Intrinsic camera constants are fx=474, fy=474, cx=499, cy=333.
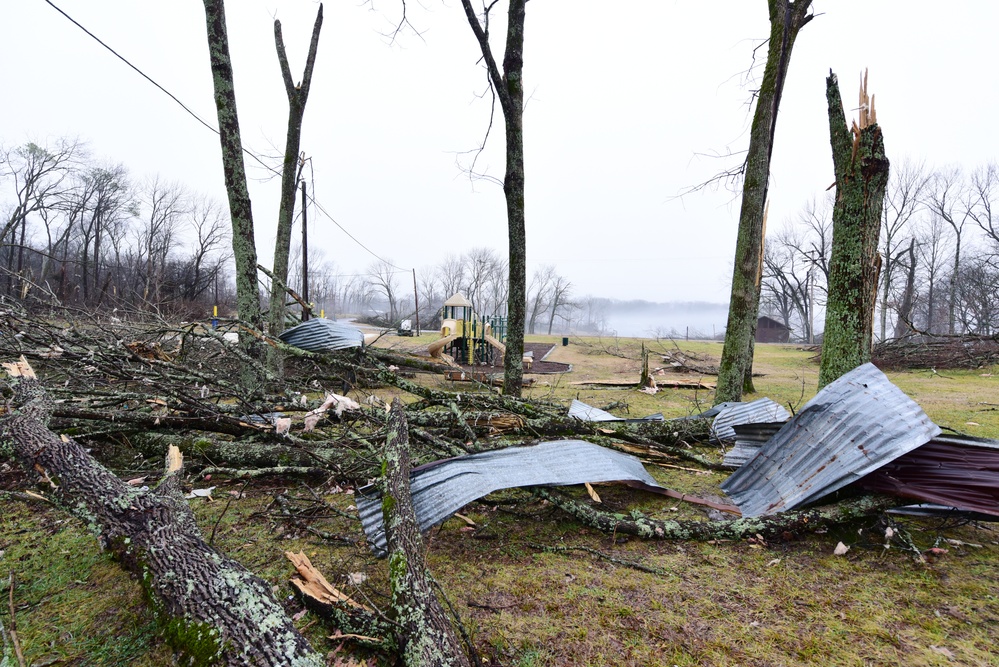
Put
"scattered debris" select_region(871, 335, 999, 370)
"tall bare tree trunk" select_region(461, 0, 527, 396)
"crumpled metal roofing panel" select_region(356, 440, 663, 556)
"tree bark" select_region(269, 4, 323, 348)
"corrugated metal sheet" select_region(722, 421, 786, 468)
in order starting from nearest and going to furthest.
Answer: "crumpled metal roofing panel" select_region(356, 440, 663, 556), "corrugated metal sheet" select_region(722, 421, 786, 468), "tall bare tree trunk" select_region(461, 0, 527, 396), "tree bark" select_region(269, 4, 323, 348), "scattered debris" select_region(871, 335, 999, 370)

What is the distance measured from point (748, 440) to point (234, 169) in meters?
6.21

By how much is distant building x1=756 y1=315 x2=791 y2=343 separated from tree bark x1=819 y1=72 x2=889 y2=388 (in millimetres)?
48313

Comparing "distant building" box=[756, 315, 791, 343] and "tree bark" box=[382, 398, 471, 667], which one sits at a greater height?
"distant building" box=[756, 315, 791, 343]

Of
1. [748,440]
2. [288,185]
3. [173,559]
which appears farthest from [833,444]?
[288,185]

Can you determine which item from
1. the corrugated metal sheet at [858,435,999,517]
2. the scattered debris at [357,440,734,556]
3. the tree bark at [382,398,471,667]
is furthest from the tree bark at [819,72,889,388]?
the tree bark at [382,398,471,667]

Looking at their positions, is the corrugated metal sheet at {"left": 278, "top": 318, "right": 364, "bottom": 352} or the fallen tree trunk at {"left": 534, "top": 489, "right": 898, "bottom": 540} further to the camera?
the corrugated metal sheet at {"left": 278, "top": 318, "right": 364, "bottom": 352}

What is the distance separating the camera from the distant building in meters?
47.4

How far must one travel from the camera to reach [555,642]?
6.21 ft

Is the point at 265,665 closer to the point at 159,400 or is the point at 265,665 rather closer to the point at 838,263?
the point at 159,400

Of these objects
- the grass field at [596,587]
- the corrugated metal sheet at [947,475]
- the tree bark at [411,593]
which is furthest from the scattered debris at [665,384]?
the tree bark at [411,593]

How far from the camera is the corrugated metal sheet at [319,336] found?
307 inches

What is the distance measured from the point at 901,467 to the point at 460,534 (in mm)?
2623

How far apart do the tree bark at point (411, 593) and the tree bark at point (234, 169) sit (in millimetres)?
4196

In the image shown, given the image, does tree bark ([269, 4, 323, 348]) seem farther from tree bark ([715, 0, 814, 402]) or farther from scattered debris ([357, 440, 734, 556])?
tree bark ([715, 0, 814, 402])
